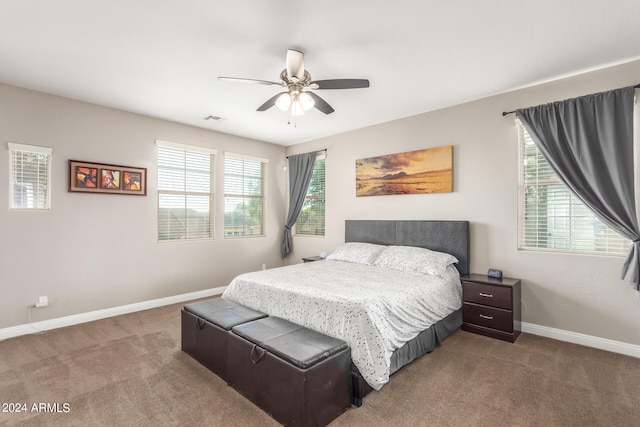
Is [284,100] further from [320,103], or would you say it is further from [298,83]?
[320,103]

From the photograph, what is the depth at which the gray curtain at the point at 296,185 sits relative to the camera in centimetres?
586

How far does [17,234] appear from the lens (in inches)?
137

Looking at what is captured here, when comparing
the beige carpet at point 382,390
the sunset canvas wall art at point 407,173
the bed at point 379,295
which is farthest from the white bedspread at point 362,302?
the sunset canvas wall art at point 407,173

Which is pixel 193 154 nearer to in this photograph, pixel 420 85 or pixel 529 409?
pixel 420 85

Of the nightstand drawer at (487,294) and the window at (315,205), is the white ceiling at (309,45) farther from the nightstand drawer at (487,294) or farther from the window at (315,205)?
the nightstand drawer at (487,294)

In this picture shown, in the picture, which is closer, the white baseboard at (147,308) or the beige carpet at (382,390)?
the beige carpet at (382,390)

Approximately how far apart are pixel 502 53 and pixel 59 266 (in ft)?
17.2

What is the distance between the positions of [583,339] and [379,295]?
7.57 ft

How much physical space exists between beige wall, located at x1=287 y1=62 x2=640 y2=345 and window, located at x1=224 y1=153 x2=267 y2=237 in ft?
6.62

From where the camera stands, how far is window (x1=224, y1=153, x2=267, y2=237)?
552 cm

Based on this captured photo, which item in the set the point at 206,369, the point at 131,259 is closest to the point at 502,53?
the point at 206,369

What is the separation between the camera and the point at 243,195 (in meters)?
5.77

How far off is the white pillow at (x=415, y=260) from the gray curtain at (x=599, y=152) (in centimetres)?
147

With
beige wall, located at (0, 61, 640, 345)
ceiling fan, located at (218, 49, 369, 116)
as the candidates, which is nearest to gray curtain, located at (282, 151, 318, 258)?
beige wall, located at (0, 61, 640, 345)
